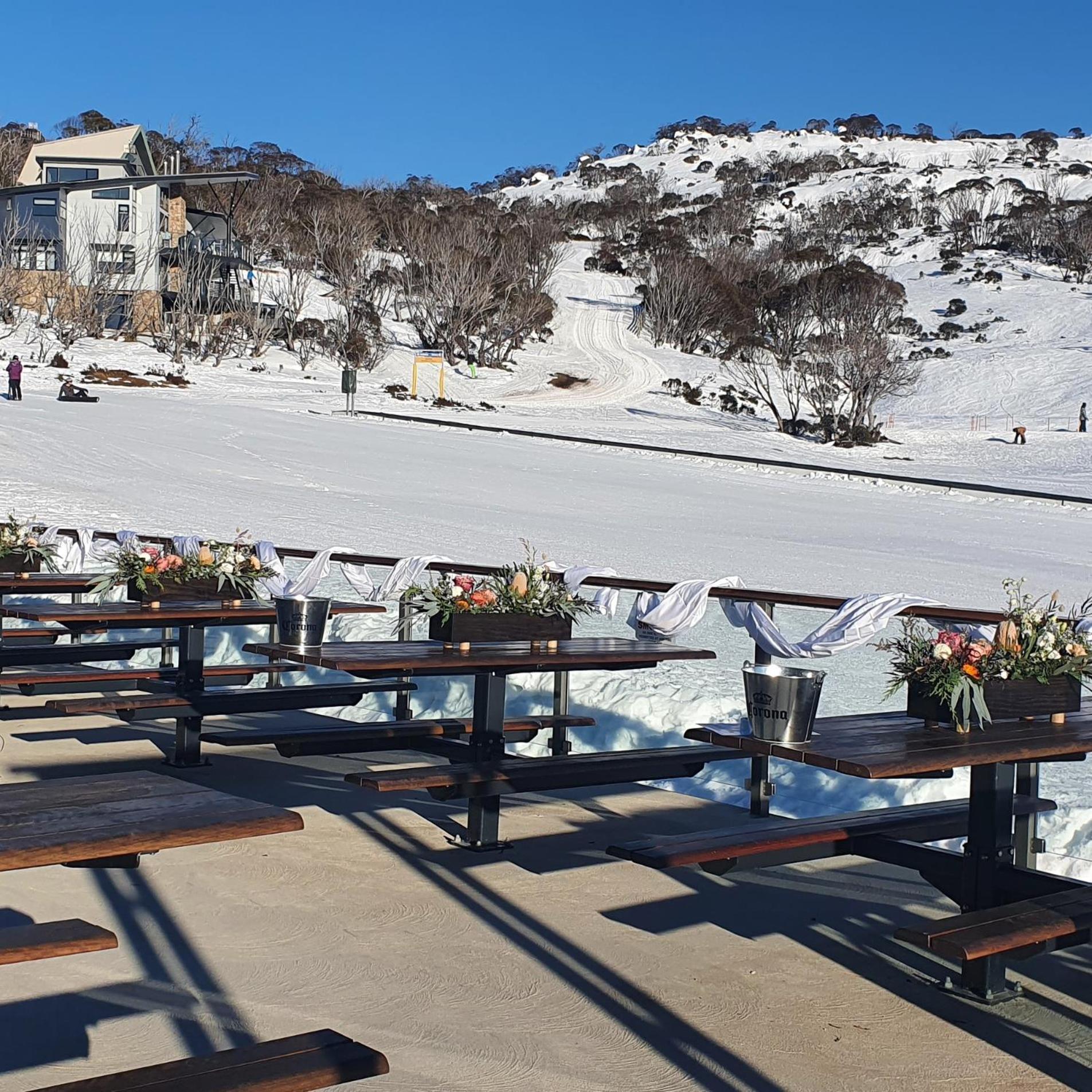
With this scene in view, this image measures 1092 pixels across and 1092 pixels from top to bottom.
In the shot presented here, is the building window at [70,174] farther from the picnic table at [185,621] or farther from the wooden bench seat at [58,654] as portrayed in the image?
the picnic table at [185,621]

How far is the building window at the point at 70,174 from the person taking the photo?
182 ft

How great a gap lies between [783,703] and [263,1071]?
1.81m

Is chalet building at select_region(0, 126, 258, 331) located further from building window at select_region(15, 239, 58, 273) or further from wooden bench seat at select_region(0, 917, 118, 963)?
wooden bench seat at select_region(0, 917, 118, 963)

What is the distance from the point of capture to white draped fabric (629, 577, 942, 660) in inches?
259

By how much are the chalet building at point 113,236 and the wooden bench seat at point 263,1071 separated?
49.3 m

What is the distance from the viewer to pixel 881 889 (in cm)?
512

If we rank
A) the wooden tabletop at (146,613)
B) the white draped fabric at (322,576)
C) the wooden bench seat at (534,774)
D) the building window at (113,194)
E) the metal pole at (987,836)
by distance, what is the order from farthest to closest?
the building window at (113,194), the white draped fabric at (322,576), the wooden tabletop at (146,613), the wooden bench seat at (534,774), the metal pole at (987,836)

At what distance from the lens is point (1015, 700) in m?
4.14

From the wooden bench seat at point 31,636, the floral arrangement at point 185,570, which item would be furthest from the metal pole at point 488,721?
the wooden bench seat at point 31,636

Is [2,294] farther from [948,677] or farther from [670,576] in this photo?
[948,677]

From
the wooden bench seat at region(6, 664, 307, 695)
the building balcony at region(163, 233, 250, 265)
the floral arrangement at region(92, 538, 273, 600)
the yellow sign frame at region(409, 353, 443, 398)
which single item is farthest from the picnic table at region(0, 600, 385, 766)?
the building balcony at region(163, 233, 250, 265)

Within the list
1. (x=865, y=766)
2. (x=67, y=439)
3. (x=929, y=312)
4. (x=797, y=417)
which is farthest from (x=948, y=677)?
(x=929, y=312)

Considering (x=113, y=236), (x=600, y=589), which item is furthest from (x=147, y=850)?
(x=113, y=236)

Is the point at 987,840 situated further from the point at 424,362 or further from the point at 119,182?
the point at 119,182
